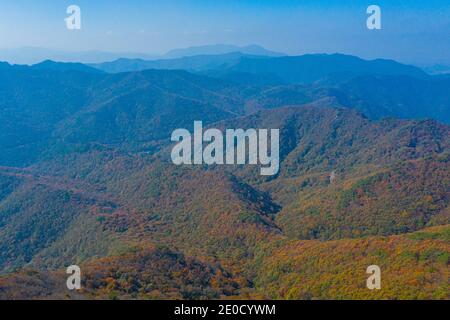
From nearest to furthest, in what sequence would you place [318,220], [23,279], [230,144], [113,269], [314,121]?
[23,279]
[113,269]
[318,220]
[230,144]
[314,121]

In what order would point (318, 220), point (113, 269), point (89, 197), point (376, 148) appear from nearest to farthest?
point (113, 269) < point (318, 220) < point (89, 197) < point (376, 148)

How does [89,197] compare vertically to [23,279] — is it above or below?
below

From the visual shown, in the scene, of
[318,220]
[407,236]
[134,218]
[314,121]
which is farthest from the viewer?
[314,121]

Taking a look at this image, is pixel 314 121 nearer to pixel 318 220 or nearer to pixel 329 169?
pixel 329 169
